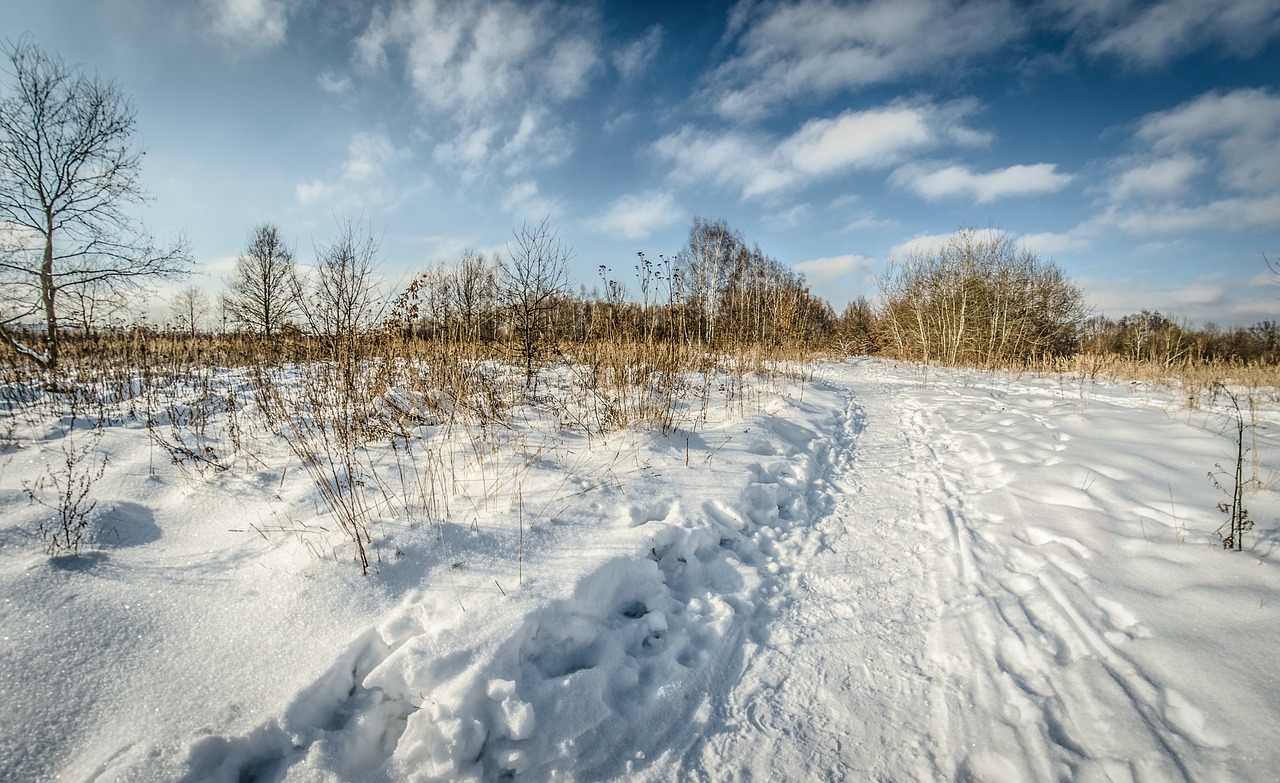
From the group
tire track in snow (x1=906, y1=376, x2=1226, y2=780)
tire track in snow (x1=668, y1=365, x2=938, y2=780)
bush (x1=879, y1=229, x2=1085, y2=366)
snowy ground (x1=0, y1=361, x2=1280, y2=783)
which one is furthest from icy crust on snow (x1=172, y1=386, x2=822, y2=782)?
bush (x1=879, y1=229, x2=1085, y2=366)

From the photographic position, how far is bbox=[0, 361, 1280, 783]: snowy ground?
1531 millimetres

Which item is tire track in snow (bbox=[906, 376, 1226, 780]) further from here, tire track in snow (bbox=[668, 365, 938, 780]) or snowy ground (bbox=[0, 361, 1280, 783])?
tire track in snow (bbox=[668, 365, 938, 780])

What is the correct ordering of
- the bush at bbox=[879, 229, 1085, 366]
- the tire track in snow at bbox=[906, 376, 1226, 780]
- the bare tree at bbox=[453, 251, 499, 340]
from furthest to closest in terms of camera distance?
the bush at bbox=[879, 229, 1085, 366]
the bare tree at bbox=[453, 251, 499, 340]
the tire track in snow at bbox=[906, 376, 1226, 780]

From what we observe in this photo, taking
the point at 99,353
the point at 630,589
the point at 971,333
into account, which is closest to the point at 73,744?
the point at 630,589

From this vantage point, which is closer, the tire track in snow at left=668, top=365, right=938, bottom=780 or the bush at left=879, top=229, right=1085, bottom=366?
the tire track in snow at left=668, top=365, right=938, bottom=780

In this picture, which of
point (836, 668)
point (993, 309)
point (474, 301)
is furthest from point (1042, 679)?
point (993, 309)

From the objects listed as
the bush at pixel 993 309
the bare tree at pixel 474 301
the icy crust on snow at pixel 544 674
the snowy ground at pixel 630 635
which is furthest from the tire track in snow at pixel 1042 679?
the bush at pixel 993 309

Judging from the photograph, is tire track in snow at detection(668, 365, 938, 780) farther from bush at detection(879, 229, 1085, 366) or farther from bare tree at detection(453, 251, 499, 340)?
bush at detection(879, 229, 1085, 366)

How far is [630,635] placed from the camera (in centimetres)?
213

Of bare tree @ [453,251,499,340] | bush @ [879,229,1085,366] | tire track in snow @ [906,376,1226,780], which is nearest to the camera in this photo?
tire track in snow @ [906,376,1226,780]

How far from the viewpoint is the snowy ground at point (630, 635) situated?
60.3 inches

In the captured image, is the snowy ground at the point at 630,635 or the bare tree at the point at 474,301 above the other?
the bare tree at the point at 474,301

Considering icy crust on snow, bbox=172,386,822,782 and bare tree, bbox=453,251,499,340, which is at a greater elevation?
bare tree, bbox=453,251,499,340

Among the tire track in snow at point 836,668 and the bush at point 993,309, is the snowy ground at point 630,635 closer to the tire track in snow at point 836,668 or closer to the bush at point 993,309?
the tire track in snow at point 836,668
